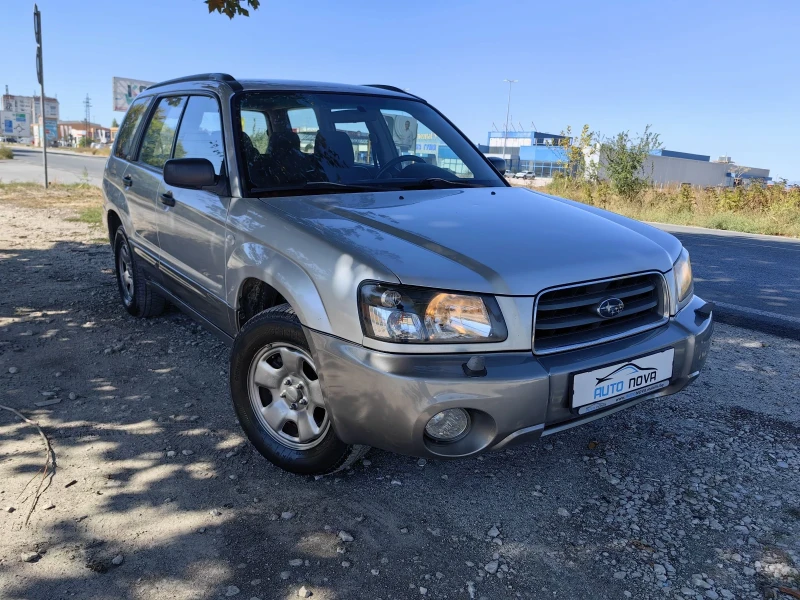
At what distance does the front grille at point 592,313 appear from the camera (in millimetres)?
2328

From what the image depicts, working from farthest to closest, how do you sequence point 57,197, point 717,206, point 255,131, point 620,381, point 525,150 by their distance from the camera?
point 525,150 < point 717,206 < point 57,197 < point 255,131 < point 620,381

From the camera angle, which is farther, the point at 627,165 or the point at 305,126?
the point at 627,165

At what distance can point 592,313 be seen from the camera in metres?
2.45

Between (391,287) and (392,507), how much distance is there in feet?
3.19

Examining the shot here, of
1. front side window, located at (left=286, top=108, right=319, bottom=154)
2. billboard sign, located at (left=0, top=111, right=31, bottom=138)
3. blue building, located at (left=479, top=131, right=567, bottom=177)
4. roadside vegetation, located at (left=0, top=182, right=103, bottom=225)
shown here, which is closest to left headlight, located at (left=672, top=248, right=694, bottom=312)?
front side window, located at (left=286, top=108, right=319, bottom=154)

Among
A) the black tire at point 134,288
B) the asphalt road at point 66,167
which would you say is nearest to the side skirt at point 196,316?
the black tire at point 134,288

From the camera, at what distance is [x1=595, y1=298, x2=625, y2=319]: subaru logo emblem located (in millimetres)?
2439

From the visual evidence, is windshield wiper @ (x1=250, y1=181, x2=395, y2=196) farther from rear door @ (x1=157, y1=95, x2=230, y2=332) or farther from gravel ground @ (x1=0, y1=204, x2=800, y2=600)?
gravel ground @ (x1=0, y1=204, x2=800, y2=600)

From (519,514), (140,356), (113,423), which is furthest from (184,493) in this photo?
(140,356)

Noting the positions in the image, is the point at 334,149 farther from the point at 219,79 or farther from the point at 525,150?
the point at 525,150

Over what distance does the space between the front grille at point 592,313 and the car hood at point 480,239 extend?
0.19 feet

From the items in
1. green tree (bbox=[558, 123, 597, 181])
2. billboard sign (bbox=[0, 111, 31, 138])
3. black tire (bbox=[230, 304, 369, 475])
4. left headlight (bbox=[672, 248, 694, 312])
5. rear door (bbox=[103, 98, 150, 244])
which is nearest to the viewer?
black tire (bbox=[230, 304, 369, 475])

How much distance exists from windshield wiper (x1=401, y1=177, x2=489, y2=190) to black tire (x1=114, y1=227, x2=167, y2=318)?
2.31m

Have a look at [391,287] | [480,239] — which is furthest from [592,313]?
[391,287]
